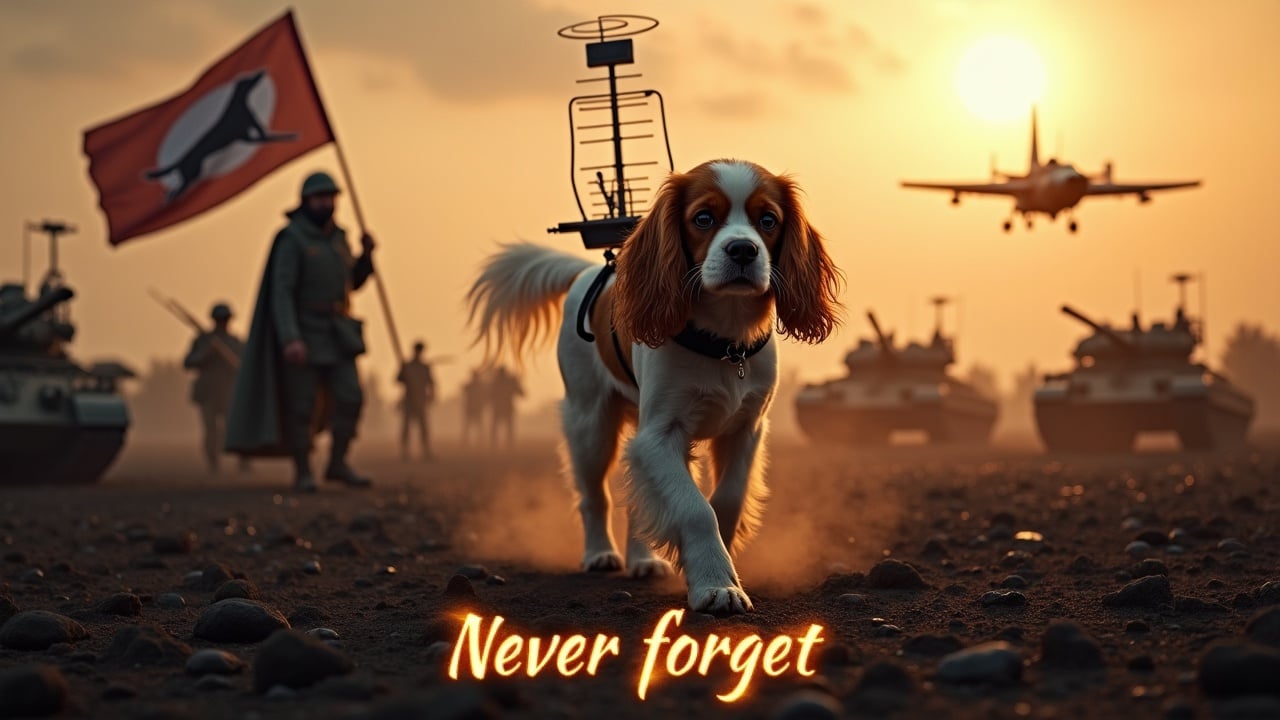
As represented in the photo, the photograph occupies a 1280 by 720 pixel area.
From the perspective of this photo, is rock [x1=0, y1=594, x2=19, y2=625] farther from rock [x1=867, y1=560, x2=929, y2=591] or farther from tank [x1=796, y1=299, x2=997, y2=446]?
tank [x1=796, y1=299, x2=997, y2=446]

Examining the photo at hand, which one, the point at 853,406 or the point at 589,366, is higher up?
the point at 589,366

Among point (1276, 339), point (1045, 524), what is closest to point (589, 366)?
point (1045, 524)

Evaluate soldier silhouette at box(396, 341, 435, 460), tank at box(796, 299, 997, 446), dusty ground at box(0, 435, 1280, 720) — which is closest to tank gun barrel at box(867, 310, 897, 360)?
tank at box(796, 299, 997, 446)

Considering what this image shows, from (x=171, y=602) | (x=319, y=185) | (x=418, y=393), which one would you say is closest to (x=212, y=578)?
(x=171, y=602)

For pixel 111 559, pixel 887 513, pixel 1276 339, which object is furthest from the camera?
pixel 1276 339

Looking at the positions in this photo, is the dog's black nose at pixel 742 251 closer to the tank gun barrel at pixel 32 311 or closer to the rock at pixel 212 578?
the rock at pixel 212 578

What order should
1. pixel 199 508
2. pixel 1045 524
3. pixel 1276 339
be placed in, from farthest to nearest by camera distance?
pixel 1276 339
pixel 199 508
pixel 1045 524

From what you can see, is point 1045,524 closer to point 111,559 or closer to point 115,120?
point 111,559
